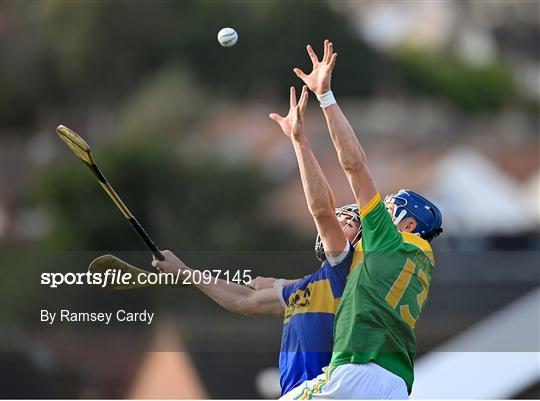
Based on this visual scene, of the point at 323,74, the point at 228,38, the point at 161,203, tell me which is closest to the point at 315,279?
the point at 323,74

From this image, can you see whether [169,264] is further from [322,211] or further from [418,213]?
[418,213]

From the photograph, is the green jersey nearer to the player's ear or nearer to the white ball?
the player's ear

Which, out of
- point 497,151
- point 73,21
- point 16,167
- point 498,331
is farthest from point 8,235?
point 498,331

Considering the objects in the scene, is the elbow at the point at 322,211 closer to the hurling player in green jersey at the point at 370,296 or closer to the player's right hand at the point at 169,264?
the hurling player in green jersey at the point at 370,296

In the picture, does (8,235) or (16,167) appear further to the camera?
(16,167)

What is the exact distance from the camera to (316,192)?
7.31 meters

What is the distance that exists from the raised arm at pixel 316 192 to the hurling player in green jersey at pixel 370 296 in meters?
0.12

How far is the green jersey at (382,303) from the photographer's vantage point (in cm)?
714

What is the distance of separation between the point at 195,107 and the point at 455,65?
1969cm

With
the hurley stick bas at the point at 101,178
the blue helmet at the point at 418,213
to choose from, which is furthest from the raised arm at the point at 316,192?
the hurley stick bas at the point at 101,178

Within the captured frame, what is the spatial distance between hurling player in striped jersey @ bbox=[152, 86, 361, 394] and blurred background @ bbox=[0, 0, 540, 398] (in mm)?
6407

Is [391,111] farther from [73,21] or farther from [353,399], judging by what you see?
[353,399]

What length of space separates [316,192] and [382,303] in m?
0.63

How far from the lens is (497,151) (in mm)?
64375
